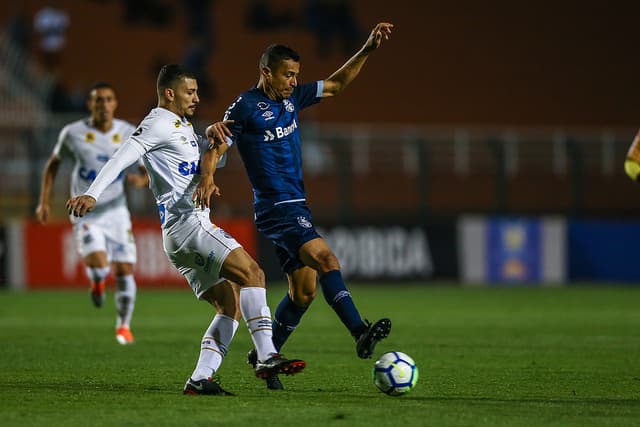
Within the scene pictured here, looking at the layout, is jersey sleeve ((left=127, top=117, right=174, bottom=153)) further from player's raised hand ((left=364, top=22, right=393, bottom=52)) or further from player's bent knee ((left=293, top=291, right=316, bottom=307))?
player's raised hand ((left=364, top=22, right=393, bottom=52))

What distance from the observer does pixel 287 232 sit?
8.04m

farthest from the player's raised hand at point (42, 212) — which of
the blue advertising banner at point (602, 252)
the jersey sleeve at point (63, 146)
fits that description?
the blue advertising banner at point (602, 252)

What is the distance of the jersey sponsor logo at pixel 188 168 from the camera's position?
7.50 metres

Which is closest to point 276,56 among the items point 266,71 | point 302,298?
point 266,71

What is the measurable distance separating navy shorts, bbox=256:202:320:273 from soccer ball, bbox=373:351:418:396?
3.61 feet

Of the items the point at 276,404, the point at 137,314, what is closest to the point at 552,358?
the point at 276,404

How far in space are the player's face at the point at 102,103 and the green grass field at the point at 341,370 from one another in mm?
2117

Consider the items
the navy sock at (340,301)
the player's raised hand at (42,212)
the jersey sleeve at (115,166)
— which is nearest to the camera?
the jersey sleeve at (115,166)

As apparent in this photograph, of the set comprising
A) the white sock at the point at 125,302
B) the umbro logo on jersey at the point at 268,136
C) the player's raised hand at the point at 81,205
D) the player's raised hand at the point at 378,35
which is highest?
the player's raised hand at the point at 378,35

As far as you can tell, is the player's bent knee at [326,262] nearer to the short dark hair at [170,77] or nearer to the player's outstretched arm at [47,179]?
the short dark hair at [170,77]

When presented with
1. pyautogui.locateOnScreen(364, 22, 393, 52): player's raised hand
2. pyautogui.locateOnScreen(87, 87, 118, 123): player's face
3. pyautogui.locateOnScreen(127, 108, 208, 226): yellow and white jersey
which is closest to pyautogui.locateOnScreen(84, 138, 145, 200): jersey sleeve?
pyautogui.locateOnScreen(127, 108, 208, 226): yellow and white jersey

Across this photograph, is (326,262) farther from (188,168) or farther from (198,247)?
(188,168)

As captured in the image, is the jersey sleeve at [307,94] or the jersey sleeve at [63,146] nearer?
the jersey sleeve at [307,94]

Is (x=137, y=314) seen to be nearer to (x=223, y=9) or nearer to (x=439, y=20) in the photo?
(x=223, y=9)
